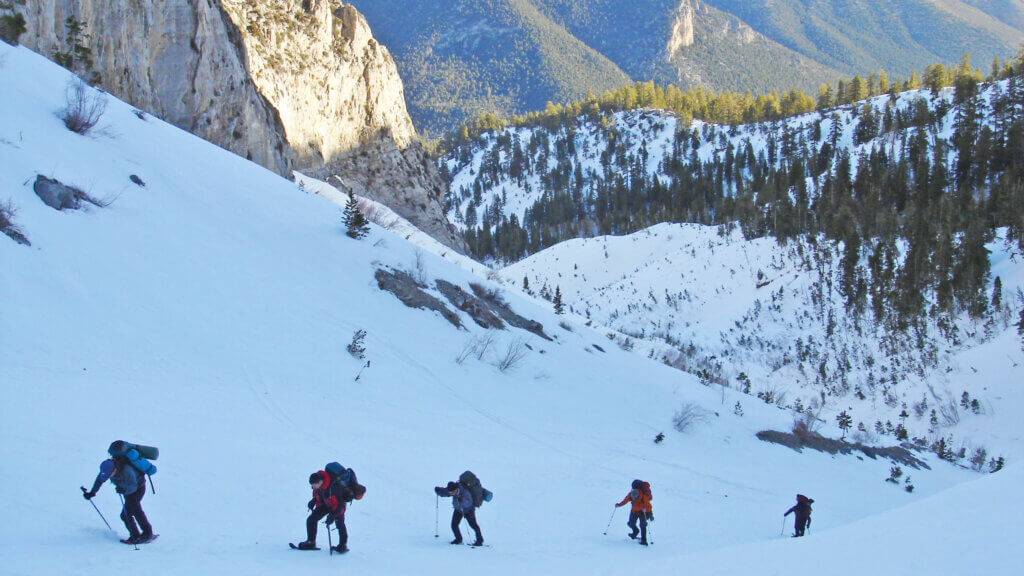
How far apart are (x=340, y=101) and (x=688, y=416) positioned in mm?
37795

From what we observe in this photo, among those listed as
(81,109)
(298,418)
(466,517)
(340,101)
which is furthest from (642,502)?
(340,101)

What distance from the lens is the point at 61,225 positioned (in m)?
9.73

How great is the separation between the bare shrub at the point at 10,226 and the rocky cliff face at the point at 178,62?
539 inches

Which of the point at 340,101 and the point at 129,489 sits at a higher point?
the point at 340,101

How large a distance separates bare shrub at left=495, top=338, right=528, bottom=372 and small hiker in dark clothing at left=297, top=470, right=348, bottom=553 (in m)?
8.21

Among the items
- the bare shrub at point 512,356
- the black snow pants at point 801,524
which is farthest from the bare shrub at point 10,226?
the black snow pants at point 801,524

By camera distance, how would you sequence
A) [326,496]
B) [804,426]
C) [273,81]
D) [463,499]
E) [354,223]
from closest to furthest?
[326,496]
[463,499]
[354,223]
[804,426]
[273,81]

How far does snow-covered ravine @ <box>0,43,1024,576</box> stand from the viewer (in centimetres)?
569

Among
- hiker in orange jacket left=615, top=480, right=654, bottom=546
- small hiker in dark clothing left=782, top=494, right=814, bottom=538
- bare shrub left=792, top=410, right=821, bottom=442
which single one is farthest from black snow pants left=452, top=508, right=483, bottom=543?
bare shrub left=792, top=410, right=821, bottom=442

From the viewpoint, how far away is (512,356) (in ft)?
47.8

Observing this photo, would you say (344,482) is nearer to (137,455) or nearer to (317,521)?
(317,521)

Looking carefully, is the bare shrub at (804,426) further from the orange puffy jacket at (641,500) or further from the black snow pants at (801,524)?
the orange puffy jacket at (641,500)

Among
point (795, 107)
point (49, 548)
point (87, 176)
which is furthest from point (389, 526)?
point (795, 107)

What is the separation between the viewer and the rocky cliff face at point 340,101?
37.6m
